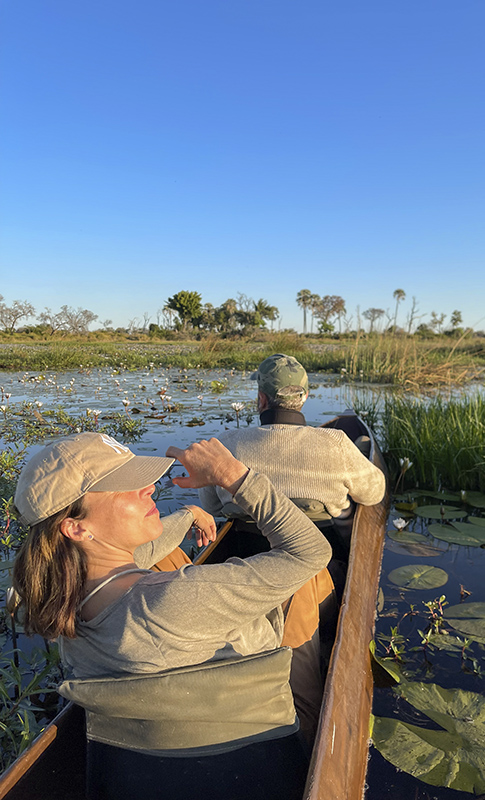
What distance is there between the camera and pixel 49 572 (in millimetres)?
1359

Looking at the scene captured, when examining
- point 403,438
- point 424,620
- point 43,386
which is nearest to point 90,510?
point 424,620

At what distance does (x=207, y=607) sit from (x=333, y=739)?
0.68m

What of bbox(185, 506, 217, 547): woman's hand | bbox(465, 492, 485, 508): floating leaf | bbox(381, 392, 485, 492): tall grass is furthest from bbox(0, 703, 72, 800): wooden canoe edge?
bbox(381, 392, 485, 492): tall grass

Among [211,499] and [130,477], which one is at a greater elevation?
[130,477]

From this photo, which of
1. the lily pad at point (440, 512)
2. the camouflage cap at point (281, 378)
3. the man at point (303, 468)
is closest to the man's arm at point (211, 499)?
the man at point (303, 468)

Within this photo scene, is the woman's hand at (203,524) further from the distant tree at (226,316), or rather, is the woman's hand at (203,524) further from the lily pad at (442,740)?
the distant tree at (226,316)

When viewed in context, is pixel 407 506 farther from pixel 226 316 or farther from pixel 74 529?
pixel 226 316

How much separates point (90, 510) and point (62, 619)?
29 cm

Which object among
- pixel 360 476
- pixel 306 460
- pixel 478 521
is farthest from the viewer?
pixel 478 521

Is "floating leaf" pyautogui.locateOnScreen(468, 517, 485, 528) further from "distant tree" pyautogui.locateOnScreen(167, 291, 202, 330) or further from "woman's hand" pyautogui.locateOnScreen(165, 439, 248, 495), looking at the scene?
"distant tree" pyautogui.locateOnScreen(167, 291, 202, 330)

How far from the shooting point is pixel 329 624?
2.44m

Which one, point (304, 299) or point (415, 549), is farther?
point (304, 299)

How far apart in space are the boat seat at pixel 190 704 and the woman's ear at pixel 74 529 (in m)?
0.35

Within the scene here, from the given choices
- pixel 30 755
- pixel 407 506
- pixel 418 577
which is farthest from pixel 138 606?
pixel 407 506
